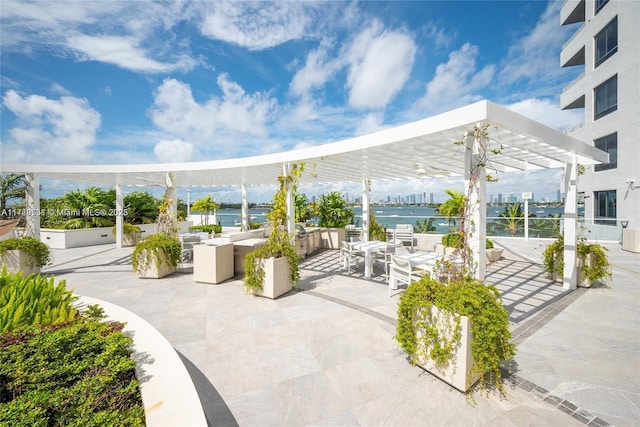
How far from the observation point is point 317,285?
5520 mm

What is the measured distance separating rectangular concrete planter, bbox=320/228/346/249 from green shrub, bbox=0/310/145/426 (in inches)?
320

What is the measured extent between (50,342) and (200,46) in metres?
8.73

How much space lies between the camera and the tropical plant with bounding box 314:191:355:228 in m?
10.3

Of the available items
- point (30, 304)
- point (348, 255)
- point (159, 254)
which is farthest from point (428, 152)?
point (159, 254)

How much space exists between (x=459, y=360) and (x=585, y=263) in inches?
190

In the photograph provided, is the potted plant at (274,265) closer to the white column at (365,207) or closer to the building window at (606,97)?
the white column at (365,207)

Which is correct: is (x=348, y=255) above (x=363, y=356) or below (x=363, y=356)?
above

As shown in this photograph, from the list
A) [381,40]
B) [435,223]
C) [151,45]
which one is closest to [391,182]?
[435,223]

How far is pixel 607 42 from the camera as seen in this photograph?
40.7 ft

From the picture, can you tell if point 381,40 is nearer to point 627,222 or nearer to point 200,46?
point 200,46

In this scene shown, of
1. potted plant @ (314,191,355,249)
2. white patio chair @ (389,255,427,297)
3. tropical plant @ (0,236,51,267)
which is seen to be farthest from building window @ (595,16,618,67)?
tropical plant @ (0,236,51,267)

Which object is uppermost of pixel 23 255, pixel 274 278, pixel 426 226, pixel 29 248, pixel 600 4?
pixel 600 4

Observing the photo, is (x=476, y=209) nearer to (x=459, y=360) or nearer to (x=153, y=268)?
(x=459, y=360)

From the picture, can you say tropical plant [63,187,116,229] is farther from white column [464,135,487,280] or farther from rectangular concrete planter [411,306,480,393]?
white column [464,135,487,280]
